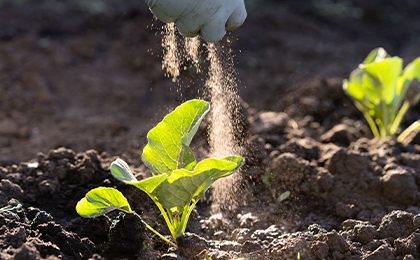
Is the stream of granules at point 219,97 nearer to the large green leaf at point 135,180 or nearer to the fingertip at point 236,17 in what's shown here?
the fingertip at point 236,17

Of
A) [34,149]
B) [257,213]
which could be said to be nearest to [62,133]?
[34,149]

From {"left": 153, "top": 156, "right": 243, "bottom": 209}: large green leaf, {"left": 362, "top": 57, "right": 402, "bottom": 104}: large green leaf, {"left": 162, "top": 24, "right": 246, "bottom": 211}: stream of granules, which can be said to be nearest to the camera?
{"left": 153, "top": 156, "right": 243, "bottom": 209}: large green leaf

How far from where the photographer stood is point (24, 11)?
4.55 metres

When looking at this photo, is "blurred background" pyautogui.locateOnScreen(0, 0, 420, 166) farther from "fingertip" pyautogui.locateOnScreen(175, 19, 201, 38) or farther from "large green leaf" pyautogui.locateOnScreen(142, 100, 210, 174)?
"fingertip" pyautogui.locateOnScreen(175, 19, 201, 38)

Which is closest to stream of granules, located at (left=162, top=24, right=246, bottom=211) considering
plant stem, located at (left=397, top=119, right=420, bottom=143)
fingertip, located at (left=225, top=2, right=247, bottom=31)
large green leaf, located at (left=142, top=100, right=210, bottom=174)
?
fingertip, located at (left=225, top=2, right=247, bottom=31)

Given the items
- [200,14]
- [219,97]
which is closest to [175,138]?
[200,14]

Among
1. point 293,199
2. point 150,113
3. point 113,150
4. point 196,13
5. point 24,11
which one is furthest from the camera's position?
point 24,11

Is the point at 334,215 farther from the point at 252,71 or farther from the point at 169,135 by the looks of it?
the point at 252,71

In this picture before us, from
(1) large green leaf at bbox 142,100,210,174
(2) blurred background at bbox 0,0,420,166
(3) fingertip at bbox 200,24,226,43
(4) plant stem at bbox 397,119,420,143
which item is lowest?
(1) large green leaf at bbox 142,100,210,174

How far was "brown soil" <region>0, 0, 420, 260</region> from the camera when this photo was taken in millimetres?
1490

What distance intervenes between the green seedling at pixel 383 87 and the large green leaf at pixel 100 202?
195 cm

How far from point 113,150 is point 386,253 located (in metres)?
1.93

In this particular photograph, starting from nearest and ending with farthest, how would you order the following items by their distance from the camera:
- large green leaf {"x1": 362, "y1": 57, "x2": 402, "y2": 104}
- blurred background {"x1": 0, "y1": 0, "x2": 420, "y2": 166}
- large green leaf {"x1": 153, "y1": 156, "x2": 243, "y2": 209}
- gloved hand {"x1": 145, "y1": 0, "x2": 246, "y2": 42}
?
1. large green leaf {"x1": 153, "y1": 156, "x2": 243, "y2": 209}
2. gloved hand {"x1": 145, "y1": 0, "x2": 246, "y2": 42}
3. large green leaf {"x1": 362, "y1": 57, "x2": 402, "y2": 104}
4. blurred background {"x1": 0, "y1": 0, "x2": 420, "y2": 166}

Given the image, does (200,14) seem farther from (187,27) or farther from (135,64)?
(135,64)
